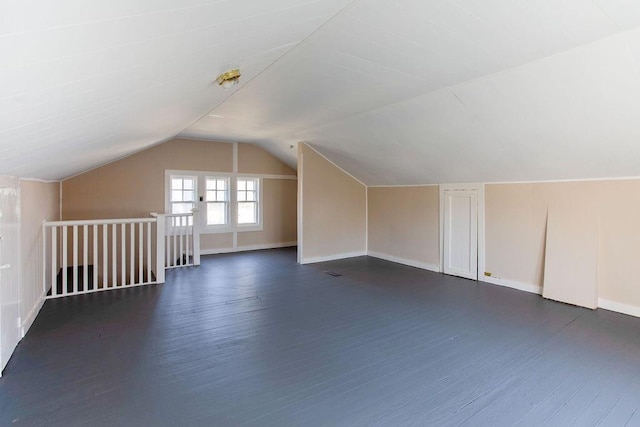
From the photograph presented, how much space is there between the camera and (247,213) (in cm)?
850

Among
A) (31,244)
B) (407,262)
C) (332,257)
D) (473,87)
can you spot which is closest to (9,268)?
(31,244)

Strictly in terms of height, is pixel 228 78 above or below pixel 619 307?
above

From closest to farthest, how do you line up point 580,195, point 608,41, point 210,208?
point 608,41, point 580,195, point 210,208

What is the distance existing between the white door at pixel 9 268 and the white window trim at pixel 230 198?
4.28 metres

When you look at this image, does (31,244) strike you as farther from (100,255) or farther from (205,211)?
(205,211)

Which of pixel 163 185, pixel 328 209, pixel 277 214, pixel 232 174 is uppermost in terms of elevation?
pixel 232 174

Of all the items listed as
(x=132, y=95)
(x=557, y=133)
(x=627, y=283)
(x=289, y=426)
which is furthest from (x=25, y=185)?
(x=627, y=283)

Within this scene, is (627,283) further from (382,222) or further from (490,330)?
(382,222)

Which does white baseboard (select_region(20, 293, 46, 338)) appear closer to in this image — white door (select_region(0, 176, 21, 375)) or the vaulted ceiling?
white door (select_region(0, 176, 21, 375))

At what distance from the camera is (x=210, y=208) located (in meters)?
7.97

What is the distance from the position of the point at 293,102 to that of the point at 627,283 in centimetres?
462

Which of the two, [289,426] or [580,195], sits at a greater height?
[580,195]

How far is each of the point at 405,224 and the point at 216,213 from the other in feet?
14.3

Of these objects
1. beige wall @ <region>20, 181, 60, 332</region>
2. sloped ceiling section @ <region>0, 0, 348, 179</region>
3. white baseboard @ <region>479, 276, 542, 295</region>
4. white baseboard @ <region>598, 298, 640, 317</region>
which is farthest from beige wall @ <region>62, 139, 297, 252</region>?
white baseboard @ <region>598, 298, 640, 317</region>
